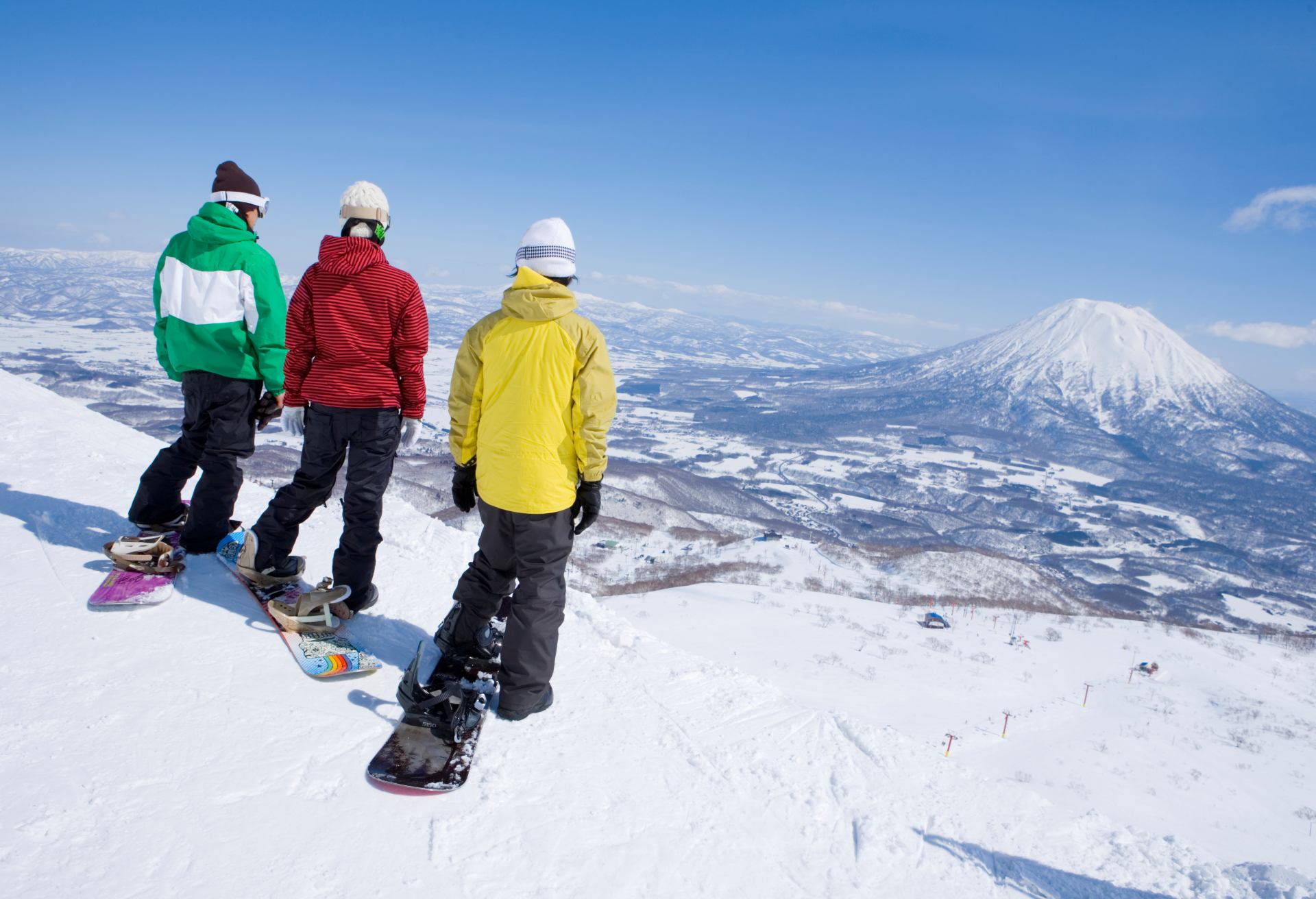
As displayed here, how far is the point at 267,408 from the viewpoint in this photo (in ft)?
14.3

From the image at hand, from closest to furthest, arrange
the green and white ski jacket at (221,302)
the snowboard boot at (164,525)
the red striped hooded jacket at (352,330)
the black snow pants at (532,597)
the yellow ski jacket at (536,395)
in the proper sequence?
the yellow ski jacket at (536,395), the black snow pants at (532,597), the red striped hooded jacket at (352,330), the green and white ski jacket at (221,302), the snowboard boot at (164,525)

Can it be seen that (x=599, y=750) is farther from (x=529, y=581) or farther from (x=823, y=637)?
(x=823, y=637)

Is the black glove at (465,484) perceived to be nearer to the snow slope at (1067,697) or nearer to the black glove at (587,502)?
the black glove at (587,502)

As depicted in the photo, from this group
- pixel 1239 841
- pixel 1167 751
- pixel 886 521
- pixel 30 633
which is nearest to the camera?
pixel 30 633

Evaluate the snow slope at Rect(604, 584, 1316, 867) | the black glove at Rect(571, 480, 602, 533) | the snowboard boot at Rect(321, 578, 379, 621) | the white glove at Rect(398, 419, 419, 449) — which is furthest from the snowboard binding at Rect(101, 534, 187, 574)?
the snow slope at Rect(604, 584, 1316, 867)

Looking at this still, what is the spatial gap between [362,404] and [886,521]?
100.0 meters

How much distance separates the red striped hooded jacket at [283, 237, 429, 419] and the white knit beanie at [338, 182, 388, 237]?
0.26 feet

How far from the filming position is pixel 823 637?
2345 centimetres

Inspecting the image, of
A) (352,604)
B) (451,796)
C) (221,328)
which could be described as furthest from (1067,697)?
(221,328)

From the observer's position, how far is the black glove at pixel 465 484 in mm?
3664

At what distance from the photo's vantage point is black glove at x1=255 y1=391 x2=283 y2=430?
4.32 m

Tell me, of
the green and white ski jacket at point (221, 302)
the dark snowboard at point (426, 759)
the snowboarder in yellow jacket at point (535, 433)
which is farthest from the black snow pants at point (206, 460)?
the dark snowboard at point (426, 759)

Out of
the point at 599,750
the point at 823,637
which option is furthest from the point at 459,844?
the point at 823,637

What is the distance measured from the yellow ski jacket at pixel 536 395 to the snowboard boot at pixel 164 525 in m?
2.81
